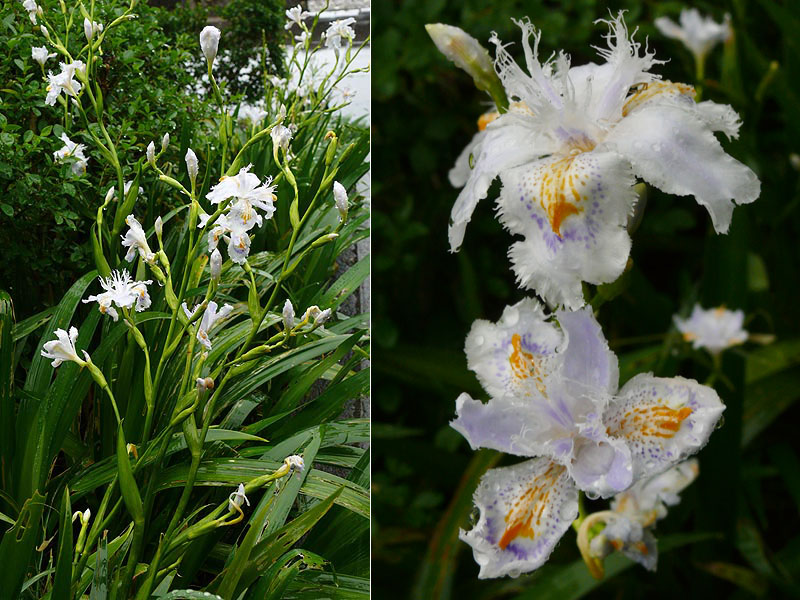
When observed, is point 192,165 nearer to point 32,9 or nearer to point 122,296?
point 122,296

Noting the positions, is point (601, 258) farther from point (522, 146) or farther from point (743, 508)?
point (743, 508)

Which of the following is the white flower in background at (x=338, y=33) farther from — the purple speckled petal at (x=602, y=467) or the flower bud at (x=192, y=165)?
the purple speckled petal at (x=602, y=467)

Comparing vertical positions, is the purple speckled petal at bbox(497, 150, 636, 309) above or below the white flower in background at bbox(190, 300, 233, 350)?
above

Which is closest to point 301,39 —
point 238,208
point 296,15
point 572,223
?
point 296,15

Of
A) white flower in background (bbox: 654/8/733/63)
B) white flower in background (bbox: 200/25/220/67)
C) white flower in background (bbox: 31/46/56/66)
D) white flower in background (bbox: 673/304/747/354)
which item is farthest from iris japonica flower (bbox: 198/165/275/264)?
white flower in background (bbox: 654/8/733/63)

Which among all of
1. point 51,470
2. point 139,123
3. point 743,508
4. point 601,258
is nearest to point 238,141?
point 139,123

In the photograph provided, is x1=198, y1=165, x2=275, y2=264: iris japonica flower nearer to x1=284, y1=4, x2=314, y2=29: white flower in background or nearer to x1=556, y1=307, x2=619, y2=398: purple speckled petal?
x1=284, y1=4, x2=314, y2=29: white flower in background
